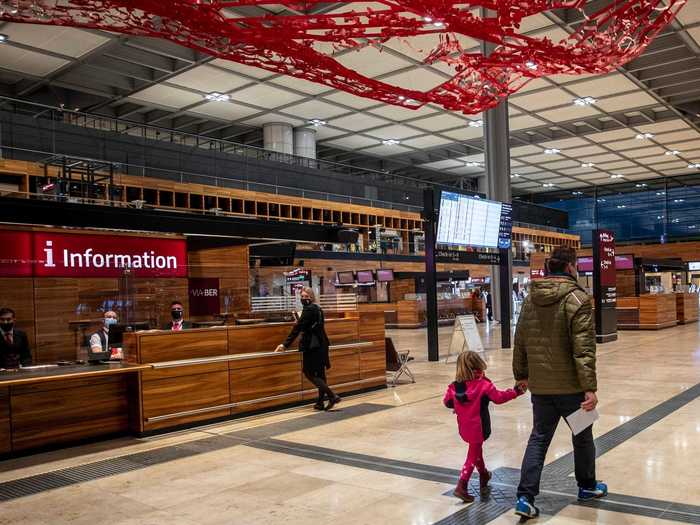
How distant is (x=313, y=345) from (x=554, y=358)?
404 centimetres

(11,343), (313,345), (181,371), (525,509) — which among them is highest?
(11,343)

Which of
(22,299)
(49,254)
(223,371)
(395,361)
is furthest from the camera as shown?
(395,361)

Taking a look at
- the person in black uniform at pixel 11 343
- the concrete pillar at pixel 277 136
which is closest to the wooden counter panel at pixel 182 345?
the person in black uniform at pixel 11 343

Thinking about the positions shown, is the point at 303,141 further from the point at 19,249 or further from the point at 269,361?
the point at 269,361

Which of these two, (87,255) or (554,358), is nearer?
(554,358)

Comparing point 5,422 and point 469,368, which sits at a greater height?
point 469,368

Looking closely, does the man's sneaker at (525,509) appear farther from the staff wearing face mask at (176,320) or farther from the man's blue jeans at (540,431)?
the staff wearing face mask at (176,320)

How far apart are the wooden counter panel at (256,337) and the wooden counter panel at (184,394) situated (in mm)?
392

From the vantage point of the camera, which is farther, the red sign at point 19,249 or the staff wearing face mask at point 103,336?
the red sign at point 19,249

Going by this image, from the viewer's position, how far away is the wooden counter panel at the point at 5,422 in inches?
219

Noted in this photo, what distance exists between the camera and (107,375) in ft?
20.9

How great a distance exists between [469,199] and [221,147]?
1196cm

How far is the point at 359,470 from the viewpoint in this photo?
489cm

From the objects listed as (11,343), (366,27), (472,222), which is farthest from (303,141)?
(11,343)
